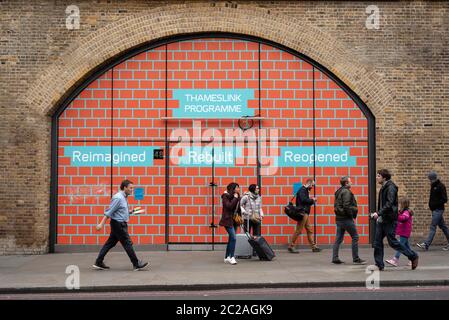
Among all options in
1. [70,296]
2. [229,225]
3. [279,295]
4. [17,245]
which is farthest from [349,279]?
[17,245]

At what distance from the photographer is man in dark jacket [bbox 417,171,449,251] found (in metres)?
14.8

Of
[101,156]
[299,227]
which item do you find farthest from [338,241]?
[101,156]

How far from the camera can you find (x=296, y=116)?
52.0ft

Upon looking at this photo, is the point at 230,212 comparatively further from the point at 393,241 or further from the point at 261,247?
the point at 393,241

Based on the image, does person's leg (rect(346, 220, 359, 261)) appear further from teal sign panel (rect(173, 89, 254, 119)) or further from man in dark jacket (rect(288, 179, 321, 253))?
teal sign panel (rect(173, 89, 254, 119))

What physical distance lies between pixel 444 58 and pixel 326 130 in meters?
3.38

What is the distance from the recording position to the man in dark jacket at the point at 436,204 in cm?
1481

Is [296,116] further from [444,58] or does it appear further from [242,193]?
[444,58]

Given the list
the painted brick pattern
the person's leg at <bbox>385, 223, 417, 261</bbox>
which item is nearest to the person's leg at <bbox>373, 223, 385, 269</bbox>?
the person's leg at <bbox>385, 223, 417, 261</bbox>

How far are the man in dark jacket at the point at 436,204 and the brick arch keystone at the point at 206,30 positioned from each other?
2.15 meters

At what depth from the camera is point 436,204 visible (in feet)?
48.6

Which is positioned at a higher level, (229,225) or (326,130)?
(326,130)

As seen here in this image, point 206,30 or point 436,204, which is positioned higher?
point 206,30

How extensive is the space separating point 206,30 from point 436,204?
6858 millimetres
